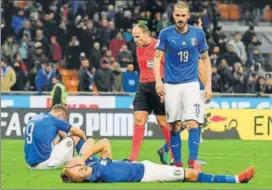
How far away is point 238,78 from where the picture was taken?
31.7 metres

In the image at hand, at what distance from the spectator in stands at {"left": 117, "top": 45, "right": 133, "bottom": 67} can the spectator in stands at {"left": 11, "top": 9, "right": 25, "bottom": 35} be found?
3.51 meters

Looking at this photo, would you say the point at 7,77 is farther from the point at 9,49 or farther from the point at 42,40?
the point at 42,40

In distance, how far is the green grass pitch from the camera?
12.7m

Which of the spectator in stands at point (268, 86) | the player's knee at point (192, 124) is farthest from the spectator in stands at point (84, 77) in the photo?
the player's knee at point (192, 124)

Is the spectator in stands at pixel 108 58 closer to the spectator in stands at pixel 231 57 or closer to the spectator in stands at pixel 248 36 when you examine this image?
the spectator in stands at pixel 231 57

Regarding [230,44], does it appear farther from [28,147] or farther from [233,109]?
[28,147]

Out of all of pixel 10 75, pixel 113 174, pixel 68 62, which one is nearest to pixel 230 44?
A: pixel 68 62

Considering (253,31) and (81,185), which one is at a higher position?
(253,31)

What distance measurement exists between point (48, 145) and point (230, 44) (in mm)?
18561

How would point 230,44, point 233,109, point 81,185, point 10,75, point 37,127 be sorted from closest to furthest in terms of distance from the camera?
point 81,185, point 37,127, point 233,109, point 10,75, point 230,44

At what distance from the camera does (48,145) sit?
15094 mm

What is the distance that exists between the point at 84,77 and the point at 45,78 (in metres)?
1.30

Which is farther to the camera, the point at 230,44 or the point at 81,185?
the point at 230,44

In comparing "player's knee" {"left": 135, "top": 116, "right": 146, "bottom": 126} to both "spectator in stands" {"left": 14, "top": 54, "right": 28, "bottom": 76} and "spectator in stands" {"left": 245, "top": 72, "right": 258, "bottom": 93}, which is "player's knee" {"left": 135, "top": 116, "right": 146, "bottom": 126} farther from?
"spectator in stands" {"left": 245, "top": 72, "right": 258, "bottom": 93}
